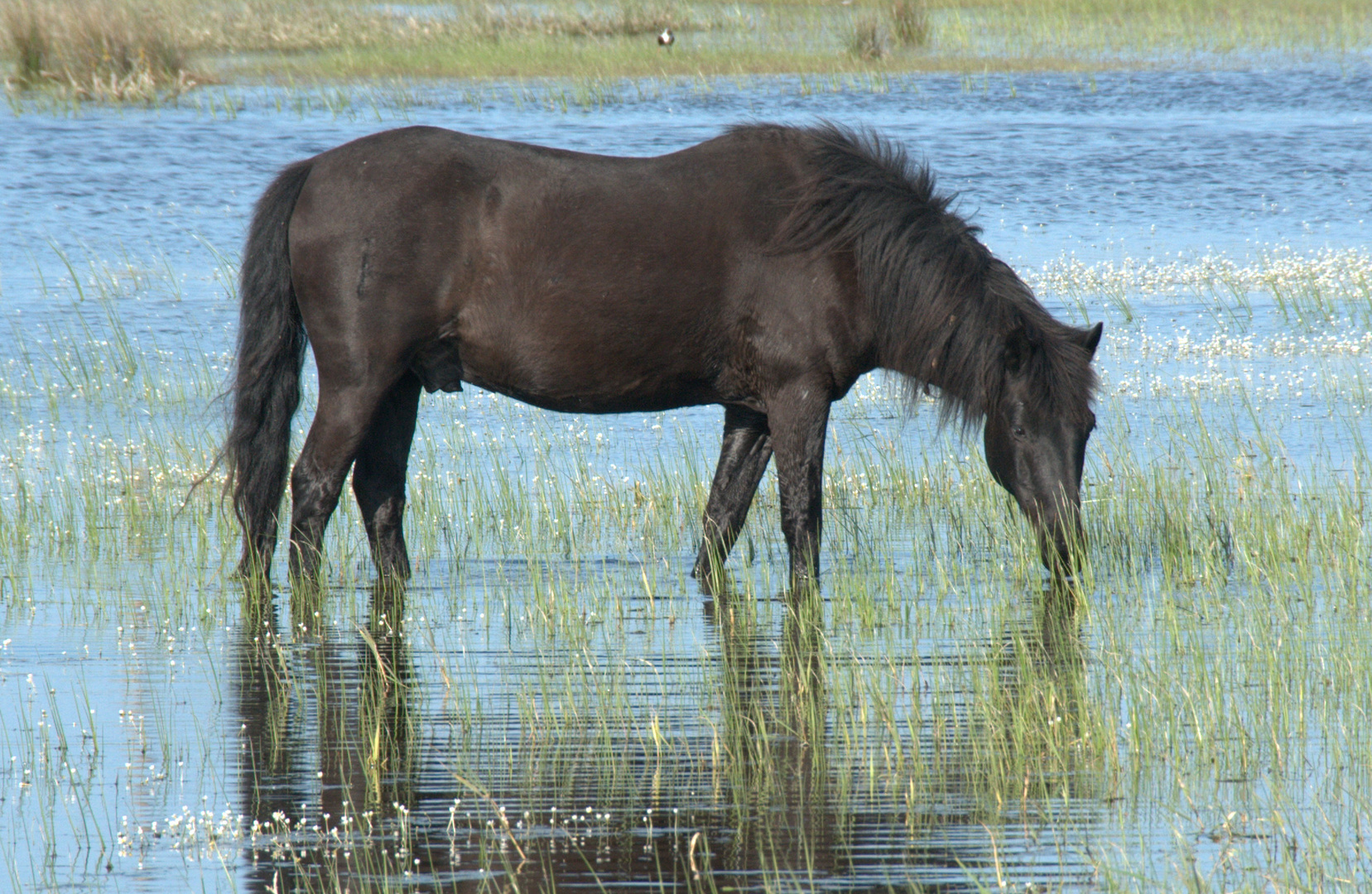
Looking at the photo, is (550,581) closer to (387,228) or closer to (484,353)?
(484,353)

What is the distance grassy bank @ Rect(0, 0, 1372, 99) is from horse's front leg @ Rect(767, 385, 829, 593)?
1758 centimetres

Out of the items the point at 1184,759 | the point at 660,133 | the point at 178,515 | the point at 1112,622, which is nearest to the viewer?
the point at 1184,759

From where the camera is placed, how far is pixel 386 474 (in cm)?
674

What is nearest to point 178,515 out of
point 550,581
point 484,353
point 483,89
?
point 484,353

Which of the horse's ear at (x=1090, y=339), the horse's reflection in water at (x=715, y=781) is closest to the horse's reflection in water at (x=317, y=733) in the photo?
the horse's reflection in water at (x=715, y=781)

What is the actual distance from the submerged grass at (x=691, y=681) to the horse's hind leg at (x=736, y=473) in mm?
272

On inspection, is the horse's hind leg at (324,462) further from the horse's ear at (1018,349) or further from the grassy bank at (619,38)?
the grassy bank at (619,38)

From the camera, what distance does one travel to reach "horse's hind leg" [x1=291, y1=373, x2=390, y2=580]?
6391 millimetres

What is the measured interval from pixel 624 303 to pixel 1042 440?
1820 millimetres

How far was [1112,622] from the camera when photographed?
5.56 meters

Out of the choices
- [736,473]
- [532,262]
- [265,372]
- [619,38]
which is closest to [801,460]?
[736,473]

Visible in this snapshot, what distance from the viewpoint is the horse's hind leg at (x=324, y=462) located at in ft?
21.0

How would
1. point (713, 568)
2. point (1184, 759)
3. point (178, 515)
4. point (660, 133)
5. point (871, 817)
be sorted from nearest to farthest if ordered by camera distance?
1. point (871, 817)
2. point (1184, 759)
3. point (713, 568)
4. point (178, 515)
5. point (660, 133)

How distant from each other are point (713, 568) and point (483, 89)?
1904 cm
